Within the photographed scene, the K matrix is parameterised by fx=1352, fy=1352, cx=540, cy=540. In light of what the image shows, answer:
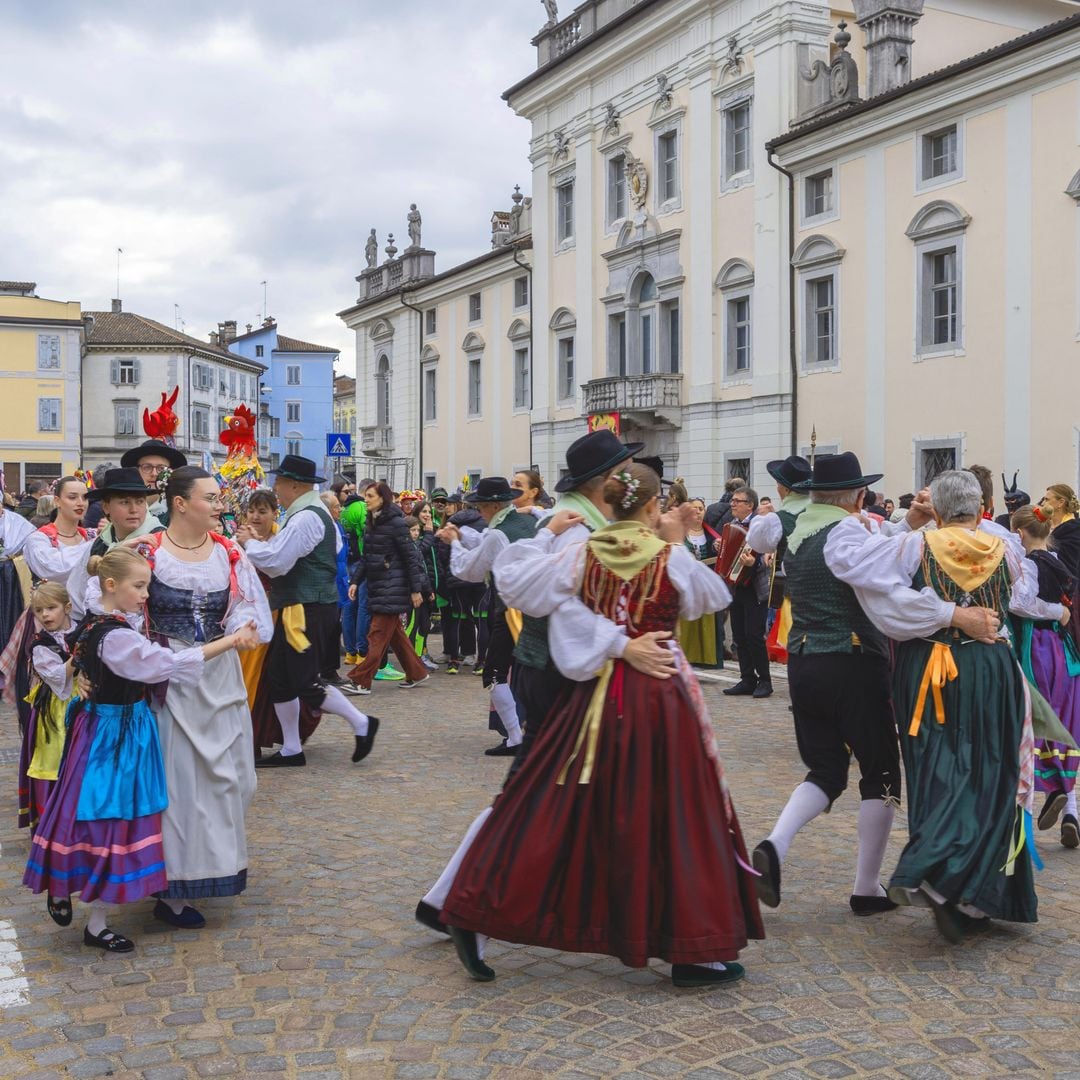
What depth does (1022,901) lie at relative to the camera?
4.93m

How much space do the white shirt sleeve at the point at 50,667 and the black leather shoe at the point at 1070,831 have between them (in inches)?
183

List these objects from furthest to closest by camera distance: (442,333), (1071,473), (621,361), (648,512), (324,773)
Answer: (442,333), (621,361), (1071,473), (324,773), (648,512)

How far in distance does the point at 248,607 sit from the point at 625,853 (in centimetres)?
A: 195

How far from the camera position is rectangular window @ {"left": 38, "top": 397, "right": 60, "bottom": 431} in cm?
6388

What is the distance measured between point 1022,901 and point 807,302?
2296 centimetres

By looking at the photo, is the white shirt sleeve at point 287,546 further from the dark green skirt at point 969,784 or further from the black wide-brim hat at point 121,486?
the dark green skirt at point 969,784

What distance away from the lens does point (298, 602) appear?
877cm

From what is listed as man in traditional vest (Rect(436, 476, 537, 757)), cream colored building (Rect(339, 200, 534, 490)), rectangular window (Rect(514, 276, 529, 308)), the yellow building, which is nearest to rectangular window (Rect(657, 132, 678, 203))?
cream colored building (Rect(339, 200, 534, 490))

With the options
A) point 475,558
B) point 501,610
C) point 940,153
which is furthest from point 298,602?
point 940,153

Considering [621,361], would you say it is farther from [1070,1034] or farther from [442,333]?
[1070,1034]

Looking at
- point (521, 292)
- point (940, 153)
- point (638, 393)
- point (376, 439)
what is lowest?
point (376, 439)

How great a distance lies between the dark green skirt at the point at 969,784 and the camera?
4.82 meters

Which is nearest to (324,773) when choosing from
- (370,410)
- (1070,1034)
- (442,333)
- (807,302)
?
(1070,1034)

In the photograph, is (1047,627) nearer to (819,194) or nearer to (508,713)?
(508,713)
